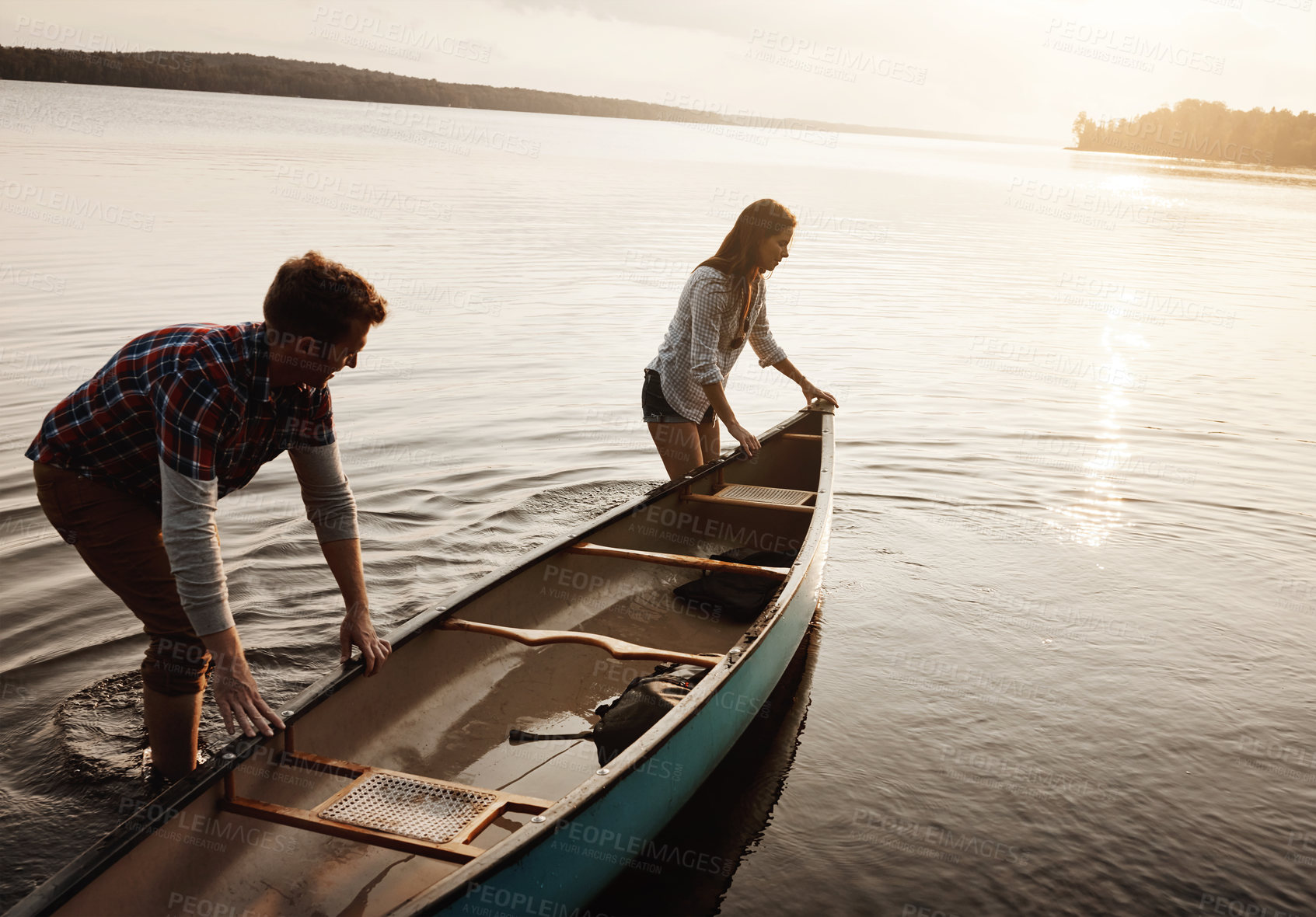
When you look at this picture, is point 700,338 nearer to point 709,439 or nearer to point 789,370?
point 709,439

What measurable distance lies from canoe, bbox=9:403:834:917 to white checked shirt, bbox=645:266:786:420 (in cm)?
68

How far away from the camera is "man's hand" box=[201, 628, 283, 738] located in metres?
2.82

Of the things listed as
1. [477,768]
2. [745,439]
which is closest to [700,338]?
[745,439]

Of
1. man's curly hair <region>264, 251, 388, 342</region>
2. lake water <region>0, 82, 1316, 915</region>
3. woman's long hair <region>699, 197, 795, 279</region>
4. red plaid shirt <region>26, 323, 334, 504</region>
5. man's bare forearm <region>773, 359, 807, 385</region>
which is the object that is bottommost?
lake water <region>0, 82, 1316, 915</region>

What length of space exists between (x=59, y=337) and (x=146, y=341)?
9874 mm

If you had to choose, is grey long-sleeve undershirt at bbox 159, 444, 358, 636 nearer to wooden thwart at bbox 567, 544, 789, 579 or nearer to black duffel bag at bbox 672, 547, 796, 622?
wooden thwart at bbox 567, 544, 789, 579

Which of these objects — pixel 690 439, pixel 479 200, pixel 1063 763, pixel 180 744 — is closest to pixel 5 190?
pixel 479 200

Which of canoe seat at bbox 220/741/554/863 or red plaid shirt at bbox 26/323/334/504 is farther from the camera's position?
canoe seat at bbox 220/741/554/863

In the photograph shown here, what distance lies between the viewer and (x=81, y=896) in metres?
2.61

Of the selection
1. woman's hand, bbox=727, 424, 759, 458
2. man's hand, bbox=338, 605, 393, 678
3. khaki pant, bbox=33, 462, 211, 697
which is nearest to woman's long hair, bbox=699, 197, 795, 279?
woman's hand, bbox=727, 424, 759, 458

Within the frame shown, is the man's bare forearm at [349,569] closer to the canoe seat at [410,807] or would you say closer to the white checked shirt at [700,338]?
the canoe seat at [410,807]

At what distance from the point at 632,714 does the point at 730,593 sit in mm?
1801

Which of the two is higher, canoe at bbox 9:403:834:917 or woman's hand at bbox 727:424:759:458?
woman's hand at bbox 727:424:759:458

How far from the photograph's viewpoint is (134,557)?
311cm
